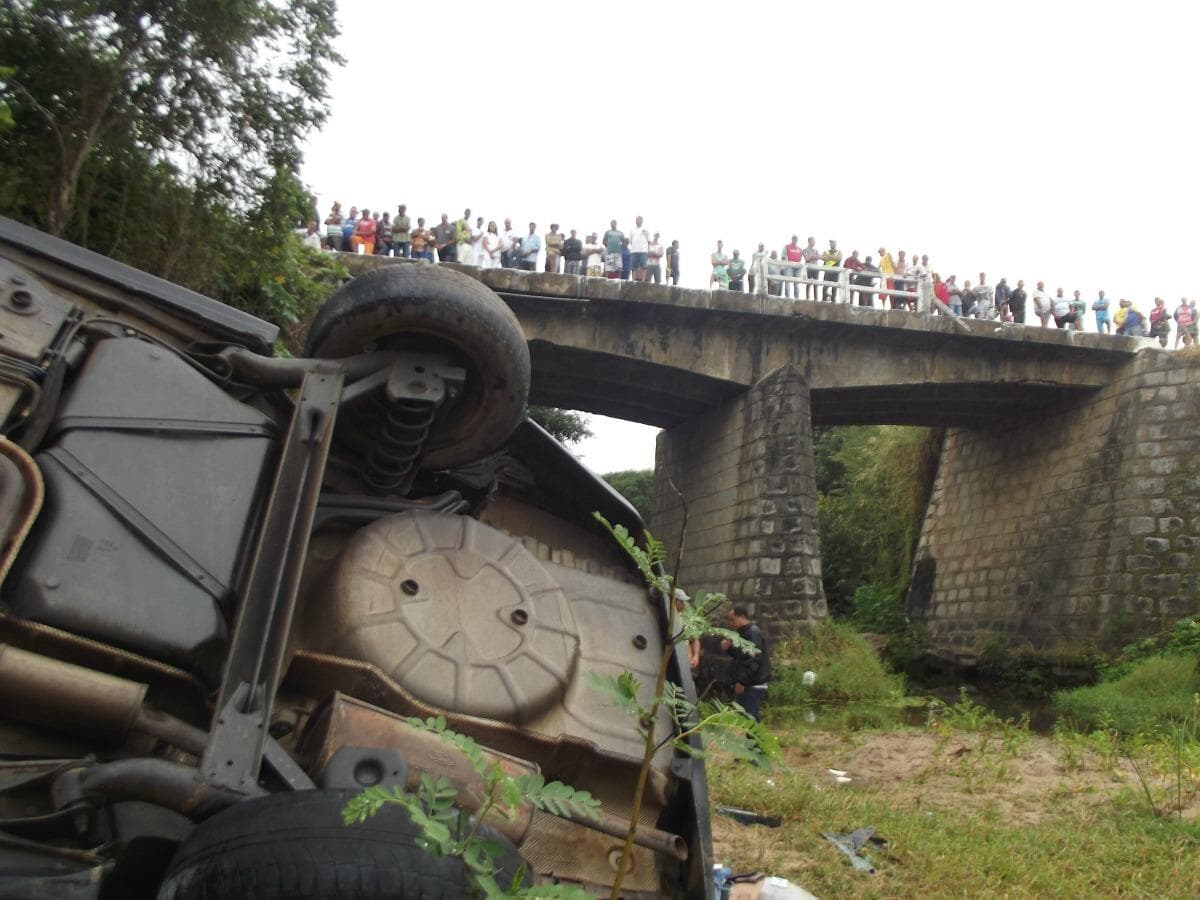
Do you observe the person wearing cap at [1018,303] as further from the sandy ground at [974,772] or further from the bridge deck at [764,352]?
the sandy ground at [974,772]

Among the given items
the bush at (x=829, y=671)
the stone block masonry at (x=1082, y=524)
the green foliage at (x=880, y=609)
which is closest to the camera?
the bush at (x=829, y=671)

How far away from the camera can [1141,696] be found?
13.2 m

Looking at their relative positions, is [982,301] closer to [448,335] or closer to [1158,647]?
[1158,647]

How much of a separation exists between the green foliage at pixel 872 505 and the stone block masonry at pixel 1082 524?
2071mm

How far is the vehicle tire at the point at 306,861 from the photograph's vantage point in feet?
6.61

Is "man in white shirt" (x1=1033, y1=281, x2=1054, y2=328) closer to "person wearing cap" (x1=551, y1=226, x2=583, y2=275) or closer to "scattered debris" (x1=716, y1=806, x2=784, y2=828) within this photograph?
"person wearing cap" (x1=551, y1=226, x2=583, y2=275)

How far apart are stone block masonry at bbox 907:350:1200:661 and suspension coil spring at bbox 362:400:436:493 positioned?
47.6 feet

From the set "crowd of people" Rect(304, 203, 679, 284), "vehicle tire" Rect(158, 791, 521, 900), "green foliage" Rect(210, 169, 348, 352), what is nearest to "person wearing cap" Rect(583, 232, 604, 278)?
"crowd of people" Rect(304, 203, 679, 284)

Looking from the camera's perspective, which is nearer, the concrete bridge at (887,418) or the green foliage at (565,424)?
the concrete bridge at (887,418)

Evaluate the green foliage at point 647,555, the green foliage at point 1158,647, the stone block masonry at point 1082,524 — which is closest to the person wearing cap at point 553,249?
the stone block masonry at point 1082,524

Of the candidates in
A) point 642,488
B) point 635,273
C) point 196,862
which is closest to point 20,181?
point 196,862

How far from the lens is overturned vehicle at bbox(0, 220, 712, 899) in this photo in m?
2.21

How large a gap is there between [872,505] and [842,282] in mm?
9746

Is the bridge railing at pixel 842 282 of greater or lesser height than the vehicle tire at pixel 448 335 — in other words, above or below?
above
